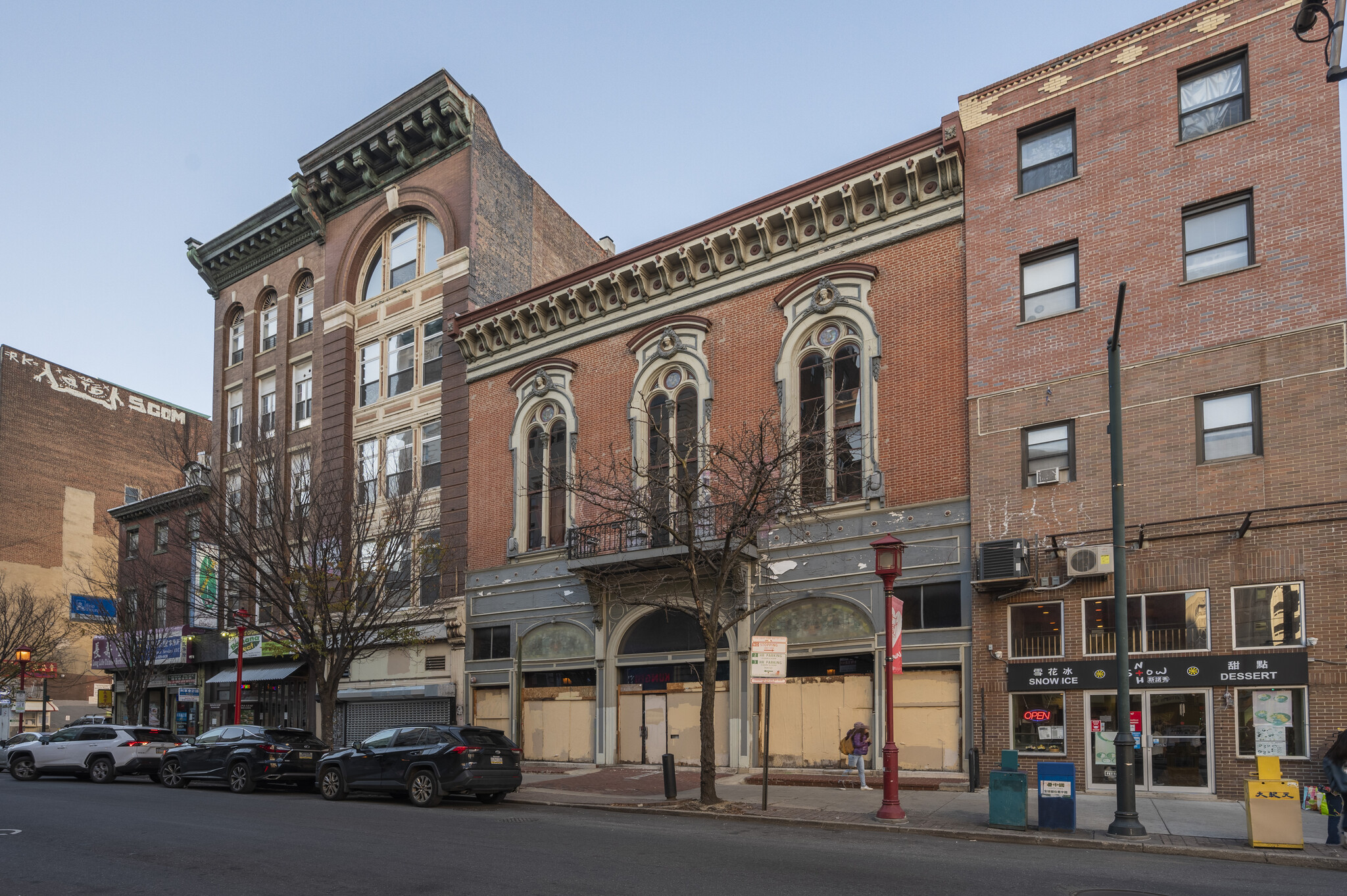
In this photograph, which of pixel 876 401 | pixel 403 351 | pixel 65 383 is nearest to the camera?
pixel 876 401

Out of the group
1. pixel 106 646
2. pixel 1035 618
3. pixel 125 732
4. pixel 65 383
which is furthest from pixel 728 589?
pixel 65 383

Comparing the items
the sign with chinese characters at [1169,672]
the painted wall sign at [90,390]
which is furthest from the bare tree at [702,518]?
the painted wall sign at [90,390]

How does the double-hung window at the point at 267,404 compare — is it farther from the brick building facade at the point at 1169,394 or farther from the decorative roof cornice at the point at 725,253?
the brick building facade at the point at 1169,394

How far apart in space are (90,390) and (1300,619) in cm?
6291

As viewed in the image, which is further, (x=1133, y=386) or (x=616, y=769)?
(x=616, y=769)

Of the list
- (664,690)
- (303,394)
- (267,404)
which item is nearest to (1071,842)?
(664,690)

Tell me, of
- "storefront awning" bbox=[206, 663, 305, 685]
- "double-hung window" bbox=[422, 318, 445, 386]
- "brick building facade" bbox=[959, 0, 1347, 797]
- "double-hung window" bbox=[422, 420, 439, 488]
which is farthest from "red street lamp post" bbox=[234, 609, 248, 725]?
"brick building facade" bbox=[959, 0, 1347, 797]

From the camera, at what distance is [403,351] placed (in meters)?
34.5

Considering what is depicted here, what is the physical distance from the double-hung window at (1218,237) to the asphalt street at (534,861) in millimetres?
10989

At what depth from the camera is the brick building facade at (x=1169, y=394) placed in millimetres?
17469

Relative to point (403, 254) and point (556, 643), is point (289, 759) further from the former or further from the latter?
point (403, 254)

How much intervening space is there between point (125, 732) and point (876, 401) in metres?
19.9

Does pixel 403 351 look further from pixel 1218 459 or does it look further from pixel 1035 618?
pixel 1218 459

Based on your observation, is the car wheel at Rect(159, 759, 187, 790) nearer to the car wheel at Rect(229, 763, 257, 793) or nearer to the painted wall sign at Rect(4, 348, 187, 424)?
the car wheel at Rect(229, 763, 257, 793)
